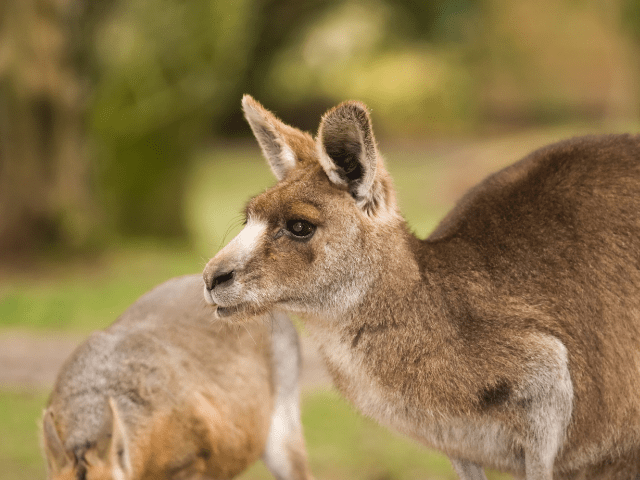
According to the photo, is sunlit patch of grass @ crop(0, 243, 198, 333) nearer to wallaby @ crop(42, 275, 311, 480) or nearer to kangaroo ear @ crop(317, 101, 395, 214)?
wallaby @ crop(42, 275, 311, 480)

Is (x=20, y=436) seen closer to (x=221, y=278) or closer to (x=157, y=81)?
(x=221, y=278)

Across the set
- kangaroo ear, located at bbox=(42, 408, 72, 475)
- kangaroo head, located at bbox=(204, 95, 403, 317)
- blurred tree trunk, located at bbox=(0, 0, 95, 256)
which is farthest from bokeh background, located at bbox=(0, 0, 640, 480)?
kangaroo ear, located at bbox=(42, 408, 72, 475)

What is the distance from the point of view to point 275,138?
3316mm

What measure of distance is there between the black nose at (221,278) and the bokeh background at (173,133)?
47cm

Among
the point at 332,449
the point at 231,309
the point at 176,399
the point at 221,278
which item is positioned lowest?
the point at 332,449

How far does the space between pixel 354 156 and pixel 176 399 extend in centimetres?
143

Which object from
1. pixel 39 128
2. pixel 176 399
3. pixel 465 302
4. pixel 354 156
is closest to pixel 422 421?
pixel 465 302

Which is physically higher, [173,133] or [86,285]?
[173,133]

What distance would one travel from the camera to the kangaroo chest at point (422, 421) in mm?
2973

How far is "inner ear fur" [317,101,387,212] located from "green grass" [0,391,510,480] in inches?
106

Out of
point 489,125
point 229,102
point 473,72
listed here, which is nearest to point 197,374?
point 229,102

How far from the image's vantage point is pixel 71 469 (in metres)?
3.11

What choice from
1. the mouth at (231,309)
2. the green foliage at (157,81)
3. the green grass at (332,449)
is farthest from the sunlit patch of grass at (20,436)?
the green foliage at (157,81)

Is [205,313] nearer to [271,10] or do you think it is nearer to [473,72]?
[271,10]
